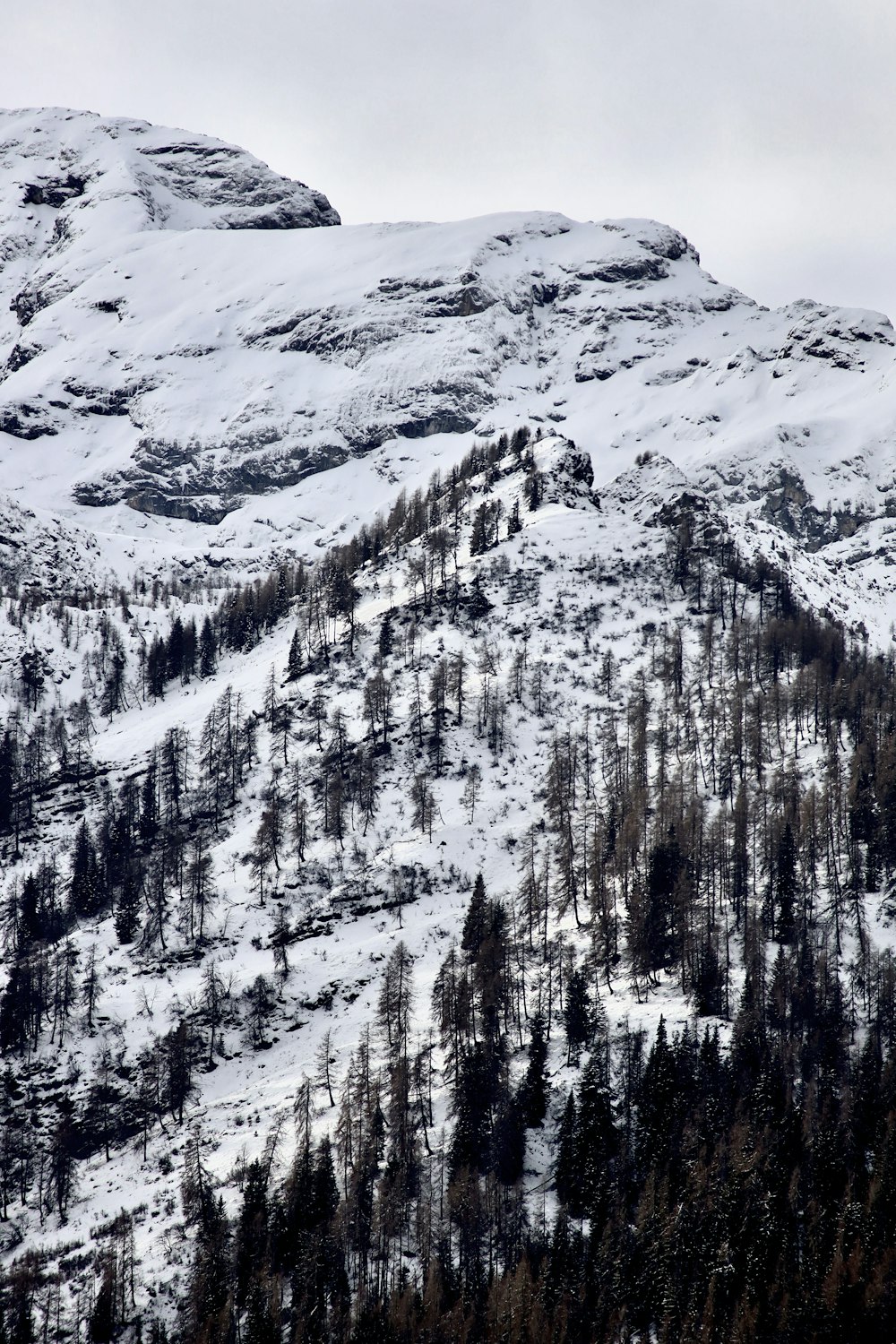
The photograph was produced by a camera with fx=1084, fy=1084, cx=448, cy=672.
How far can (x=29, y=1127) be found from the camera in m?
102

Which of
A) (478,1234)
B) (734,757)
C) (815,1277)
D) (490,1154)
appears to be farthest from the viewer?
(734,757)

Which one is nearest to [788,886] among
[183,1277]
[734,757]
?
[734,757]

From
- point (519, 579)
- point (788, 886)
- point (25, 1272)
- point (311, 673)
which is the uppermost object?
point (519, 579)

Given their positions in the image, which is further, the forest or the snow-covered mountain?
the snow-covered mountain

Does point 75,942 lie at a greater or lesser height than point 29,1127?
greater

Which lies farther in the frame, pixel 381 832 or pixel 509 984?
pixel 381 832

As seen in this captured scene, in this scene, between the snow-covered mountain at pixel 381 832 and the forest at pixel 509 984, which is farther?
the snow-covered mountain at pixel 381 832

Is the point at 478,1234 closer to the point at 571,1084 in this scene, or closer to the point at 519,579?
the point at 571,1084

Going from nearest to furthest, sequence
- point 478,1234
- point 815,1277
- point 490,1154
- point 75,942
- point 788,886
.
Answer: point 815,1277 < point 478,1234 < point 490,1154 < point 788,886 < point 75,942

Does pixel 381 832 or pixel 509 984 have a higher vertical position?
pixel 381 832

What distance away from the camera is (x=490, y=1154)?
294 ft

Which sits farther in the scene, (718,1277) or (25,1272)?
(25,1272)

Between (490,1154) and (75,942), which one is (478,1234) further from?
(75,942)

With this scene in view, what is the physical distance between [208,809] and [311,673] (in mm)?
32111
